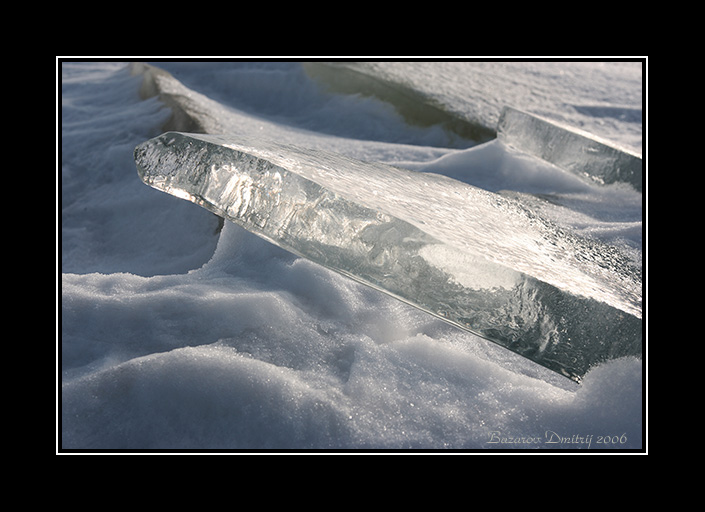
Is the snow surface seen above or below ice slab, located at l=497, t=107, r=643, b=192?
below

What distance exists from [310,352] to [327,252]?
24 centimetres

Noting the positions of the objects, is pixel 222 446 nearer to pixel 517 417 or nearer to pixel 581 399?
pixel 517 417

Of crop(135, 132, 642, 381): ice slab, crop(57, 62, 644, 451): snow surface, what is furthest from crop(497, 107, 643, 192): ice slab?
crop(135, 132, 642, 381): ice slab

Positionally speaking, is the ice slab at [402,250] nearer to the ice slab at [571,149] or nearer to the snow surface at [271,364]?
the snow surface at [271,364]

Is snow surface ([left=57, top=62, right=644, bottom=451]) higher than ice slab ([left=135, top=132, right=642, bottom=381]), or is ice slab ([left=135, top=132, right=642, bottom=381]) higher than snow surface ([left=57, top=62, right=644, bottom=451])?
ice slab ([left=135, top=132, right=642, bottom=381])

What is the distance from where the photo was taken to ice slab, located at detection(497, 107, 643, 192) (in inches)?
85.7

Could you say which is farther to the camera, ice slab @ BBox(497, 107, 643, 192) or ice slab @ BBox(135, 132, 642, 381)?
ice slab @ BBox(497, 107, 643, 192)

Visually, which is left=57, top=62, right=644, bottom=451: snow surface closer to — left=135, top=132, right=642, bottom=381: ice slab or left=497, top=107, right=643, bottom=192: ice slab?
left=135, top=132, right=642, bottom=381: ice slab

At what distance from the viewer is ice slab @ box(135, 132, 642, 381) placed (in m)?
0.91

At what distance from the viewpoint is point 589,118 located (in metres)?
3.11

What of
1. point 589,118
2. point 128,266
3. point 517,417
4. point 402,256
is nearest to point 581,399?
point 517,417

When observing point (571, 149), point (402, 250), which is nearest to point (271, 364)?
point (402, 250)

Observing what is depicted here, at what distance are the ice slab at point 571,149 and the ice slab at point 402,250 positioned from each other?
1.30 m

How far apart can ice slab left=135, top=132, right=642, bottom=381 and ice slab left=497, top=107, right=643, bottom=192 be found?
4.28ft
